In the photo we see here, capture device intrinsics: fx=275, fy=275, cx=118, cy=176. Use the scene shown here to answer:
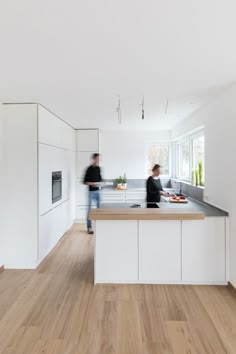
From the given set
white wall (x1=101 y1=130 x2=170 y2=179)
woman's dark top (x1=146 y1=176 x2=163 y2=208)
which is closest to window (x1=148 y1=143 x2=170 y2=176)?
white wall (x1=101 y1=130 x2=170 y2=179)

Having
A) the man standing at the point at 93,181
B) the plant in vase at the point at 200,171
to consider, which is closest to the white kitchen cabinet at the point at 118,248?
the plant in vase at the point at 200,171

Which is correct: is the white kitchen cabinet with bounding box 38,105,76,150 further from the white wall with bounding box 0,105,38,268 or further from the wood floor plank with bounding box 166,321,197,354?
the wood floor plank with bounding box 166,321,197,354

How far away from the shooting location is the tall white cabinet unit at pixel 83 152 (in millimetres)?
6434

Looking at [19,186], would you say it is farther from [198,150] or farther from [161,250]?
[198,150]

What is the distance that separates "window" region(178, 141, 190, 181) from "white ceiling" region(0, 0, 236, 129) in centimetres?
199

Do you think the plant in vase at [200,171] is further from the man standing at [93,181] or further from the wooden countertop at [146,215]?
the man standing at [93,181]

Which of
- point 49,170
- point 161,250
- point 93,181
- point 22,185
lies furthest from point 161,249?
point 93,181

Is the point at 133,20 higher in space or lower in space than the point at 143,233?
higher

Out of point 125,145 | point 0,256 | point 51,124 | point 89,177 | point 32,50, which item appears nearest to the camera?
point 32,50

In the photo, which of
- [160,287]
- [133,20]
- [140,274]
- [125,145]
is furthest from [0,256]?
[125,145]

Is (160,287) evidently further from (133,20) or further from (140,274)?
(133,20)

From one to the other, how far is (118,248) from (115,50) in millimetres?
2146

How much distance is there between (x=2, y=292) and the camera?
311 cm

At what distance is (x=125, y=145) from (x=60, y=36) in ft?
16.6
